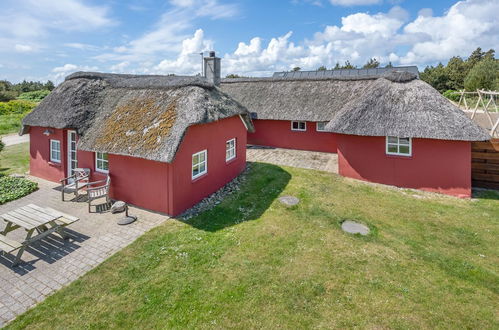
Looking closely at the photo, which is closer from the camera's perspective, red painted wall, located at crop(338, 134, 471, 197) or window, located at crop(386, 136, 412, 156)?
red painted wall, located at crop(338, 134, 471, 197)

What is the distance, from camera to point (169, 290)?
5734 millimetres

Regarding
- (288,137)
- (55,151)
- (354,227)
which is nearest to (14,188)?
(55,151)

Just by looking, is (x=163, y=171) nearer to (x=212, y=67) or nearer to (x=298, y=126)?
(x=298, y=126)

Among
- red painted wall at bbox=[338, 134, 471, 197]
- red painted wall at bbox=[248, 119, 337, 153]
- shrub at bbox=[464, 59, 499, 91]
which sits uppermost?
shrub at bbox=[464, 59, 499, 91]

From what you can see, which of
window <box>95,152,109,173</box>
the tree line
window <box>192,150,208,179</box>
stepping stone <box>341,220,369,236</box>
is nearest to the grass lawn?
stepping stone <box>341,220,369,236</box>

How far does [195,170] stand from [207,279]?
4.53 m

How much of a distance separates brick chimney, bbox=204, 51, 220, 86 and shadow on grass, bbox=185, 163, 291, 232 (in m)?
7.91

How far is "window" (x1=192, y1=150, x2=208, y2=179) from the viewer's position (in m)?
9.74

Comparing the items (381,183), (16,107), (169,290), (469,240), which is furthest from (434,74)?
(16,107)

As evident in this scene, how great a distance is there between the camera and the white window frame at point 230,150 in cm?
1195

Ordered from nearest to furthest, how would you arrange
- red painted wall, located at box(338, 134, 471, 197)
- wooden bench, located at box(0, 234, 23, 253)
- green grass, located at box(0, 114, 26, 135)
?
wooden bench, located at box(0, 234, 23, 253) < red painted wall, located at box(338, 134, 471, 197) < green grass, located at box(0, 114, 26, 135)

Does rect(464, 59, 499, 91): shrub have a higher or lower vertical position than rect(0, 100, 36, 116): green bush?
higher

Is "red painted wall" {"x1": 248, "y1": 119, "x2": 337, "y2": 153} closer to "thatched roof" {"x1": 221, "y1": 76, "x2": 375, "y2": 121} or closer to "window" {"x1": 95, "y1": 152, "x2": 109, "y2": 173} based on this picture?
"thatched roof" {"x1": 221, "y1": 76, "x2": 375, "y2": 121}

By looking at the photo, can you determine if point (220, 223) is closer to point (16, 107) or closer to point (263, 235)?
point (263, 235)
